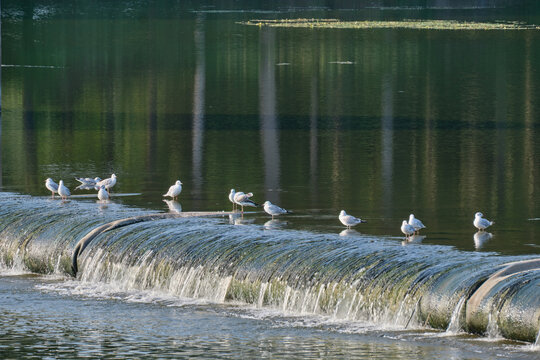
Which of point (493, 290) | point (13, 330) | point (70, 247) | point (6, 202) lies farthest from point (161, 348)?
point (6, 202)

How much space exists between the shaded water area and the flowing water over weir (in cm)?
4

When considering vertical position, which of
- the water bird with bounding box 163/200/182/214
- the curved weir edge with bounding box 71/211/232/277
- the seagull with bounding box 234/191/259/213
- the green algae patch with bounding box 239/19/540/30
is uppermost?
the green algae patch with bounding box 239/19/540/30

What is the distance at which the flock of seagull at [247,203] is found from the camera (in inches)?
1067

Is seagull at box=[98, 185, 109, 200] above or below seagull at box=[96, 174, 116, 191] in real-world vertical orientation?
below

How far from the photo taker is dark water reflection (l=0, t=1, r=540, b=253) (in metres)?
32.9

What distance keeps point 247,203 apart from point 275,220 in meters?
0.88

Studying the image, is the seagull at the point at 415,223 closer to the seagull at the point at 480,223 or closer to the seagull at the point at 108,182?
the seagull at the point at 480,223

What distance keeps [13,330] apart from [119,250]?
521 cm


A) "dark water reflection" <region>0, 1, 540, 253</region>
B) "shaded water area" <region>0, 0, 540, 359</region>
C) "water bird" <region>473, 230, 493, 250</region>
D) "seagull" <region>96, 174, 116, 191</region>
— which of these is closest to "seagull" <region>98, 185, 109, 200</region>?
"shaded water area" <region>0, 0, 540, 359</region>

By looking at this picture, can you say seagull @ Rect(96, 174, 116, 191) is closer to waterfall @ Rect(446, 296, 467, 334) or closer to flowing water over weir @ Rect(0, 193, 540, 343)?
flowing water over weir @ Rect(0, 193, 540, 343)

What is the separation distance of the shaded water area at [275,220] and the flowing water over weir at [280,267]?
4 centimetres

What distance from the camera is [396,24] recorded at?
13362 centimetres

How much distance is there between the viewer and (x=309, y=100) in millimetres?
62094

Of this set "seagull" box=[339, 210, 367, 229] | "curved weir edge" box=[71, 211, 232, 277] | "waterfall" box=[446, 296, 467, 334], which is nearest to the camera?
"waterfall" box=[446, 296, 467, 334]
